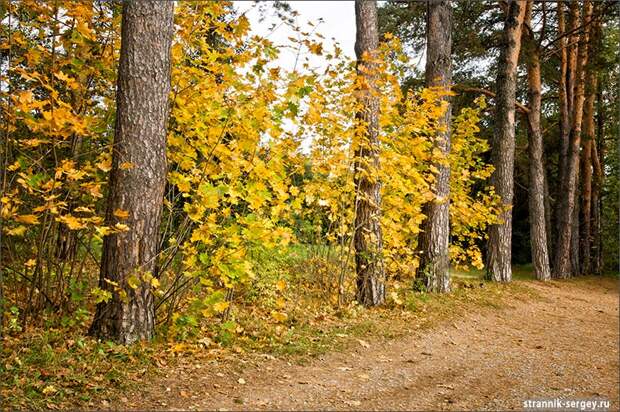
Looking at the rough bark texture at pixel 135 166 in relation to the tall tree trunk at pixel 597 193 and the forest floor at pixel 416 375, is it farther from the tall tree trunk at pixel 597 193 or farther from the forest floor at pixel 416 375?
the tall tree trunk at pixel 597 193

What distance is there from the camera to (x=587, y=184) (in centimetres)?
1505

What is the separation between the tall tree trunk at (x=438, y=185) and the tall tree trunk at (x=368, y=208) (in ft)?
4.61

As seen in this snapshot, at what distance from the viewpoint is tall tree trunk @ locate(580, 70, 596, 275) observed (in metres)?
14.4

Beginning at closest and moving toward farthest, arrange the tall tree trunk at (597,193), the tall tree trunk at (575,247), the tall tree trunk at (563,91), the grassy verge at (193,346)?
1. the grassy verge at (193,346)
2. the tall tree trunk at (563,91)
3. the tall tree trunk at (575,247)
4. the tall tree trunk at (597,193)

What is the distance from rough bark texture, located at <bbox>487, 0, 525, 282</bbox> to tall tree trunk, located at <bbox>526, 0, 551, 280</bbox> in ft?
5.96

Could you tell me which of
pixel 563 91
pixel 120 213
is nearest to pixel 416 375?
pixel 120 213

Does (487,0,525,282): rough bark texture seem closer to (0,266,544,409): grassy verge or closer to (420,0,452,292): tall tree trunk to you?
(420,0,452,292): tall tree trunk

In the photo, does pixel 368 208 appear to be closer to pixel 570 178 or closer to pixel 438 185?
pixel 438 185

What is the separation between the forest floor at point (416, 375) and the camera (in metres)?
3.54

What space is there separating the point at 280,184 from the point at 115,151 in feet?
4.80

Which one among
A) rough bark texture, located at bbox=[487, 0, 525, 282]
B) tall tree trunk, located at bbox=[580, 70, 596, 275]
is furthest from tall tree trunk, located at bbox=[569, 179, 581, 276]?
rough bark texture, located at bbox=[487, 0, 525, 282]

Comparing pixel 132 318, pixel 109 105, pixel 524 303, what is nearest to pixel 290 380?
pixel 132 318

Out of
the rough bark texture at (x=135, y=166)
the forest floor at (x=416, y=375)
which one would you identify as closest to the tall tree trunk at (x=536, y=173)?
the forest floor at (x=416, y=375)

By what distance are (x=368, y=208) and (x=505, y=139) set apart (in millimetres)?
5010
